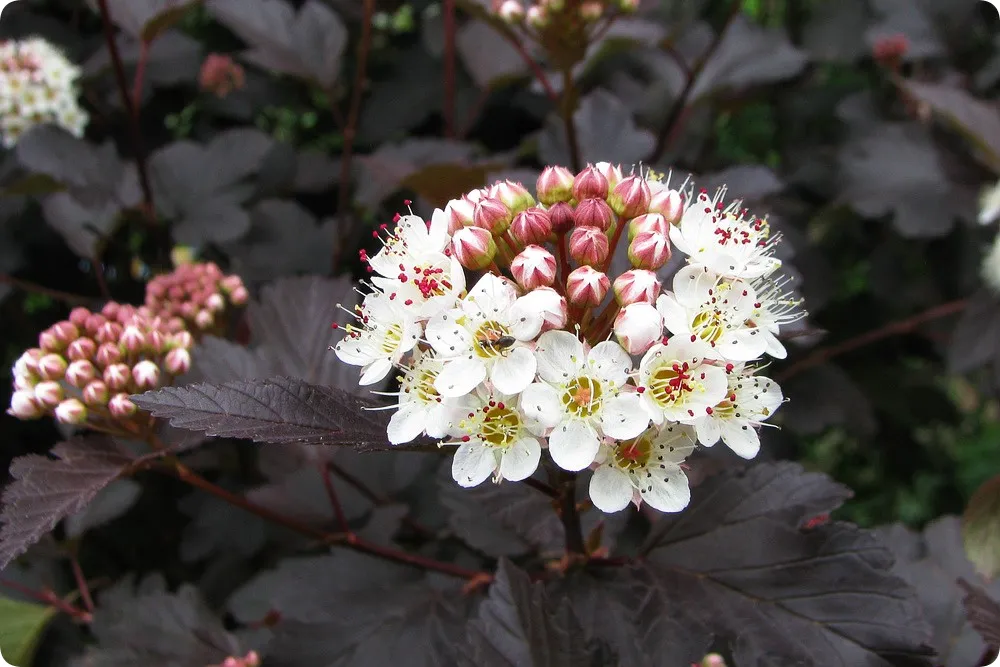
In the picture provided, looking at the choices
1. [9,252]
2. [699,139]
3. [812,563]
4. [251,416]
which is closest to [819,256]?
[699,139]

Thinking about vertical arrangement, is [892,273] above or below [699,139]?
Result: below

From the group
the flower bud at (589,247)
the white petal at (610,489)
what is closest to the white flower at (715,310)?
the flower bud at (589,247)

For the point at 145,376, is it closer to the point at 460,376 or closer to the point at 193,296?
the point at 193,296

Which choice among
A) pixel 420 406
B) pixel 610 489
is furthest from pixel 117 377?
pixel 610 489

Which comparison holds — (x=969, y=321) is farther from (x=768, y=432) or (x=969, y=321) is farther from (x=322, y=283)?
(x=322, y=283)

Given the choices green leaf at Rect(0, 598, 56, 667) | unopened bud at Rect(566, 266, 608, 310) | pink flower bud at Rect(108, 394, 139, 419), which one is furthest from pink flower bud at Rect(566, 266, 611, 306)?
green leaf at Rect(0, 598, 56, 667)

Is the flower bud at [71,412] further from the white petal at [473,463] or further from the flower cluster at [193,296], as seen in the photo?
the white petal at [473,463]

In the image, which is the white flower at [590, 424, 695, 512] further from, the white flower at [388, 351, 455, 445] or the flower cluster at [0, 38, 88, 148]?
the flower cluster at [0, 38, 88, 148]
